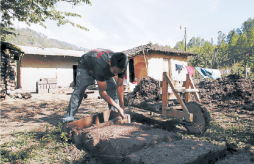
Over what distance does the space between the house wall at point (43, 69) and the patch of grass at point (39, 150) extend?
12.0m

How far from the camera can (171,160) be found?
1.72m

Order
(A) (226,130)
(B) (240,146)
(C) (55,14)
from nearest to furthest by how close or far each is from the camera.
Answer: (B) (240,146) < (A) (226,130) < (C) (55,14)

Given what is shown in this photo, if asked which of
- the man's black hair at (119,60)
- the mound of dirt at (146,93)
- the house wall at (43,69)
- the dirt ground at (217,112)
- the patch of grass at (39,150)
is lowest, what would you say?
the patch of grass at (39,150)

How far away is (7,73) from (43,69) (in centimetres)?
572

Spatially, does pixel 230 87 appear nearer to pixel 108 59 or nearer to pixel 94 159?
pixel 108 59

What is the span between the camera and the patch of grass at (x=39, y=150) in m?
2.32

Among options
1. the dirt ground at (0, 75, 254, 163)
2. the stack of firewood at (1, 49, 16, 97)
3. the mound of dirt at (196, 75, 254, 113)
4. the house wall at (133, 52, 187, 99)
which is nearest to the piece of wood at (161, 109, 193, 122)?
the dirt ground at (0, 75, 254, 163)

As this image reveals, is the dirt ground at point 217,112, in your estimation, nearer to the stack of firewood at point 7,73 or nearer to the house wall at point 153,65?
the stack of firewood at point 7,73

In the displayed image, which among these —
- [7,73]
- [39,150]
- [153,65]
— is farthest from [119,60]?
[153,65]

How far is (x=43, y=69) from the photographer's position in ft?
46.9

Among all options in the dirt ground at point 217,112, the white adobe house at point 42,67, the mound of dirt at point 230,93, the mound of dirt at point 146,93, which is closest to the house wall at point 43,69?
the white adobe house at point 42,67

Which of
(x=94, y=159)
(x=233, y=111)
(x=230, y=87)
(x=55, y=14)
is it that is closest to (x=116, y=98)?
(x=94, y=159)

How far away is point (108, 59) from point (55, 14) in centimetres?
708

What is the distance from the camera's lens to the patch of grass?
7.63ft
